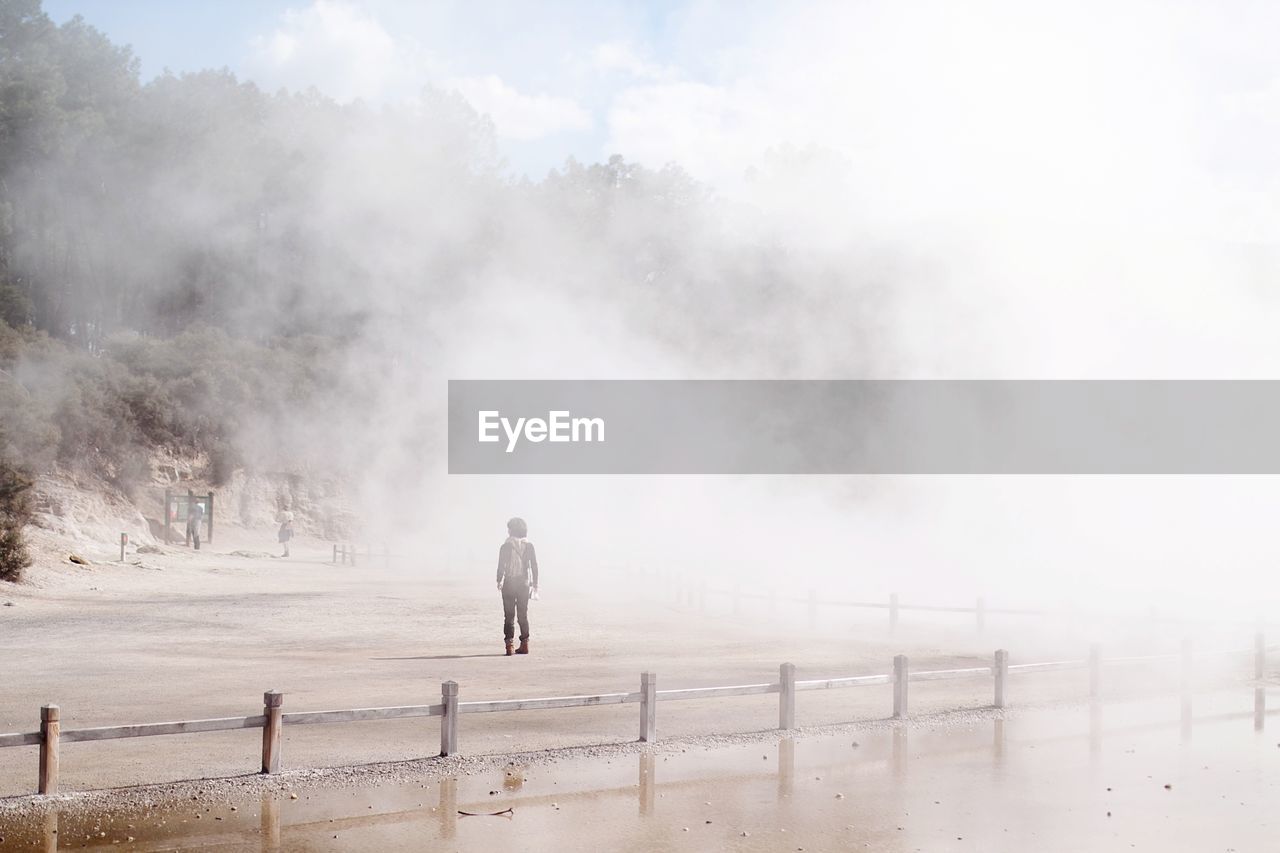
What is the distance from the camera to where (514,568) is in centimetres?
1370

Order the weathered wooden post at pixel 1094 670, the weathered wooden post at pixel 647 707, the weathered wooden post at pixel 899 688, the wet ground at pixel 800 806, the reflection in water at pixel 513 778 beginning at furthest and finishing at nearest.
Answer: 1. the weathered wooden post at pixel 1094 670
2. the weathered wooden post at pixel 899 688
3. the weathered wooden post at pixel 647 707
4. the reflection in water at pixel 513 778
5. the wet ground at pixel 800 806

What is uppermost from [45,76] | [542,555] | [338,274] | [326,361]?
[45,76]

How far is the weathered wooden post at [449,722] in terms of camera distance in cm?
809

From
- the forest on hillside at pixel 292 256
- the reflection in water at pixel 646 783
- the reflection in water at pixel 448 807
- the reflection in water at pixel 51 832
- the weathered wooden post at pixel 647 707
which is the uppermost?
the forest on hillside at pixel 292 256

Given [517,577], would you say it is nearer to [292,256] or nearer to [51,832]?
[51,832]

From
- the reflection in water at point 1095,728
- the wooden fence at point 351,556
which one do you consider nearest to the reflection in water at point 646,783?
the reflection in water at point 1095,728

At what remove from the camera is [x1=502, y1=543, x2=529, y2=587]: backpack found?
44.9ft

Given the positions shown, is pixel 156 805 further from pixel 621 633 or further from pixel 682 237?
pixel 682 237

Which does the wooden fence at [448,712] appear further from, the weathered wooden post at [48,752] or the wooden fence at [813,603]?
the wooden fence at [813,603]

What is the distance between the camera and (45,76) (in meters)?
42.0

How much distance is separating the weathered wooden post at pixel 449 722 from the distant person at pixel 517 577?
214 inches

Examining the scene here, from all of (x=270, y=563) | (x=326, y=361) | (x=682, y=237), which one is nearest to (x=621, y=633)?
(x=270, y=563)

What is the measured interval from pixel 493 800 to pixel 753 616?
14046 millimetres

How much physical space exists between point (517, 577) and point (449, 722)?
221 inches
